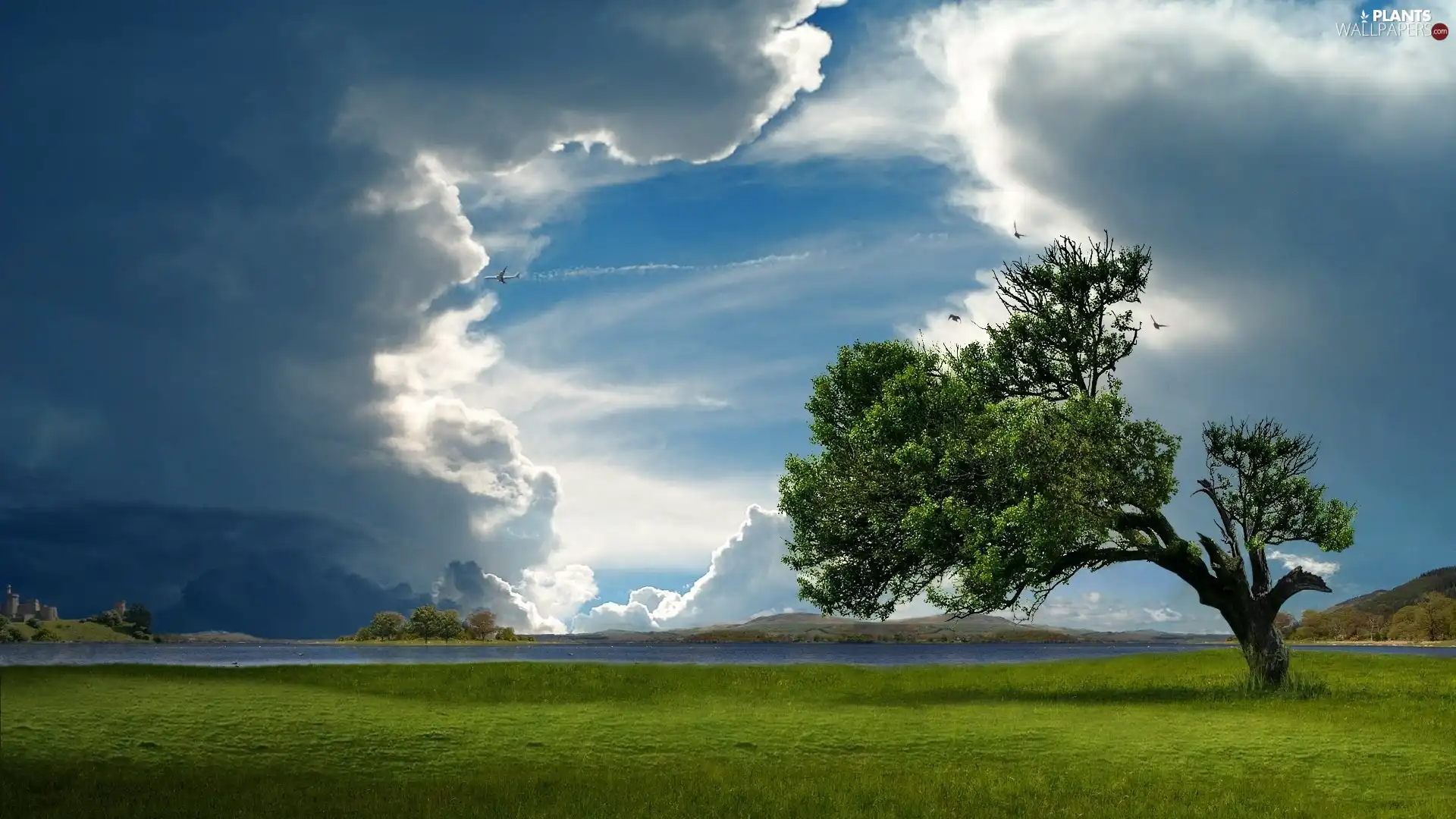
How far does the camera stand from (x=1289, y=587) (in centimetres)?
4662

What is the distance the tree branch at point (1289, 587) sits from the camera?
152ft

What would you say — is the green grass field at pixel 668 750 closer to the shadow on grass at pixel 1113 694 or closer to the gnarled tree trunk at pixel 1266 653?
the shadow on grass at pixel 1113 694

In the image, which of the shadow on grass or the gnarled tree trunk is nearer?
the shadow on grass

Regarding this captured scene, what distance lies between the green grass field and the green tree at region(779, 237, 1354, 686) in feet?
16.2

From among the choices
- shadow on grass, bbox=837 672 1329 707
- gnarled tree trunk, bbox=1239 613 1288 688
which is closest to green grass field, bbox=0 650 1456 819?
shadow on grass, bbox=837 672 1329 707

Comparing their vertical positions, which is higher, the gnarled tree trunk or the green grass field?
the gnarled tree trunk

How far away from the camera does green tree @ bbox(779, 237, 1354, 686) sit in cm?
4241

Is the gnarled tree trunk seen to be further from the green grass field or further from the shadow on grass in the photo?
the green grass field

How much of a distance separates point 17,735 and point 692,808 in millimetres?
16203

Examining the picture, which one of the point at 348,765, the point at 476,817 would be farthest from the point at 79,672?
the point at 476,817

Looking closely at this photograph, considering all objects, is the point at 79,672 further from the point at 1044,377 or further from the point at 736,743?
the point at 1044,377

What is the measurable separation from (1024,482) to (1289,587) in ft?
47.1

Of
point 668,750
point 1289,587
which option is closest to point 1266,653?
point 1289,587

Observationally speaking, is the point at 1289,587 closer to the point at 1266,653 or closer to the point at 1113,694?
the point at 1266,653
